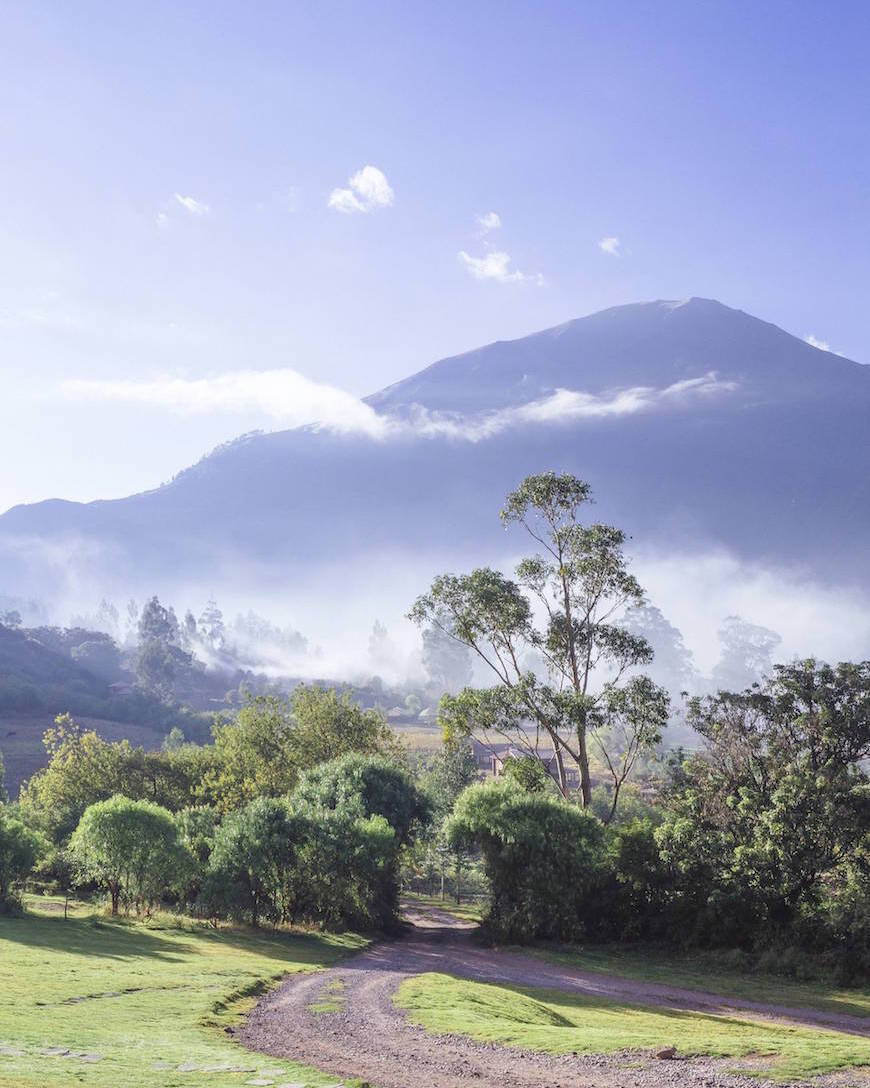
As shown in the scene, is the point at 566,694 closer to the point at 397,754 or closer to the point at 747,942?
the point at 747,942

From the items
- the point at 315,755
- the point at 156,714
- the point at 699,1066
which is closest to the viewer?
the point at 699,1066

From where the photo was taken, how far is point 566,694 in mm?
46844

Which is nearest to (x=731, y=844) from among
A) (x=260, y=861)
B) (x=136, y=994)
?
(x=260, y=861)

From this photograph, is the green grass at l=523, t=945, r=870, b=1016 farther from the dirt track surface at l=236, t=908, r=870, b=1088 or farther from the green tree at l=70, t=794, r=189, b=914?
the green tree at l=70, t=794, r=189, b=914

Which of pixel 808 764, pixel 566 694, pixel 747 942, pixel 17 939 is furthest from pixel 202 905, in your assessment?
pixel 808 764

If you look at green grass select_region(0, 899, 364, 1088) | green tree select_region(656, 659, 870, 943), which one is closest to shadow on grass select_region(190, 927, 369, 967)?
green grass select_region(0, 899, 364, 1088)

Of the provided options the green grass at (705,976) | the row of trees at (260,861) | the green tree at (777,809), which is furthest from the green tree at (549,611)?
the green grass at (705,976)

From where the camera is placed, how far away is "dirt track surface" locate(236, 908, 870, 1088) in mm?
16391

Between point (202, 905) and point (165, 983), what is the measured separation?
17.1m

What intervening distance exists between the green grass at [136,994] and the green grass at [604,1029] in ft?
16.9

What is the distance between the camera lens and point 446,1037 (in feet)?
66.7

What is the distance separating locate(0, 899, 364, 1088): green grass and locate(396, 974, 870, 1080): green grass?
16.9 ft

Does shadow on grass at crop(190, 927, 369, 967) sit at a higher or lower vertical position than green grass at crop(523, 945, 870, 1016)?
lower

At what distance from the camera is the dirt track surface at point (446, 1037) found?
16391 mm
